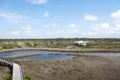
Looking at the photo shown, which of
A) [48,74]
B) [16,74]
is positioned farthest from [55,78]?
[16,74]

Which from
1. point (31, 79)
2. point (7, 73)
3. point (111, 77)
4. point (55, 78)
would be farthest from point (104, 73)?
point (7, 73)

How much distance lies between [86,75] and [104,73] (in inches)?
178

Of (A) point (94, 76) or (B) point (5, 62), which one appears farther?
(B) point (5, 62)

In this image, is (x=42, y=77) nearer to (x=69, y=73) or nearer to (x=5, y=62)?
(x=69, y=73)

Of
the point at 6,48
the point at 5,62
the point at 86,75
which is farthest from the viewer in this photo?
the point at 6,48

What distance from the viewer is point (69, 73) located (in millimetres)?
46750

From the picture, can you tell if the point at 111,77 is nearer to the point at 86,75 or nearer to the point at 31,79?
the point at 86,75

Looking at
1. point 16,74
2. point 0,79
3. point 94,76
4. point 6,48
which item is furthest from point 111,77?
point 6,48

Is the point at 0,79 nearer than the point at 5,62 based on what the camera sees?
Yes

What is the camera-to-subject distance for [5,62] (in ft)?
176

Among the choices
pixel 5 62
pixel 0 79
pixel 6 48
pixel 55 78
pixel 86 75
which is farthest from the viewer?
pixel 6 48

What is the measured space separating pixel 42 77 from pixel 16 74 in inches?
223

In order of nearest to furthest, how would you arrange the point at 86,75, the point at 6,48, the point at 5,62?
the point at 86,75 < the point at 5,62 < the point at 6,48

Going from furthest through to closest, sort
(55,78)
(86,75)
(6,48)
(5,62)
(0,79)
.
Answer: (6,48)
(5,62)
(86,75)
(55,78)
(0,79)
